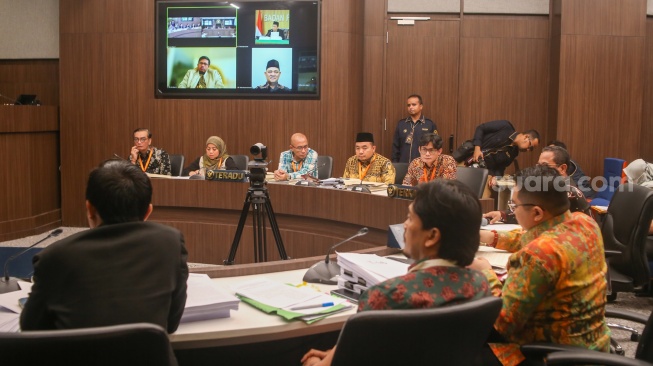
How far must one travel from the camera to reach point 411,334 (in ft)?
5.10

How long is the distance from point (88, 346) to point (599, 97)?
7.33 m

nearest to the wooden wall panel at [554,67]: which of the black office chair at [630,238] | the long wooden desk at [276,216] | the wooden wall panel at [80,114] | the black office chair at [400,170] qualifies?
the black office chair at [400,170]

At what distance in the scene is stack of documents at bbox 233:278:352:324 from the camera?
215 centimetres

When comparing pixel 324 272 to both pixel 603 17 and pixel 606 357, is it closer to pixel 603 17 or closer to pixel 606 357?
pixel 606 357

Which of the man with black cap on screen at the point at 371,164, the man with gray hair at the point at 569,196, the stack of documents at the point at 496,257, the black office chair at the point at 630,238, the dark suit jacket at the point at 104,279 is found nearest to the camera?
the dark suit jacket at the point at 104,279

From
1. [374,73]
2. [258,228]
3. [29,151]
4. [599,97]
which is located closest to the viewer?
[258,228]

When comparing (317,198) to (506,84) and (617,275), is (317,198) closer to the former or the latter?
(617,275)

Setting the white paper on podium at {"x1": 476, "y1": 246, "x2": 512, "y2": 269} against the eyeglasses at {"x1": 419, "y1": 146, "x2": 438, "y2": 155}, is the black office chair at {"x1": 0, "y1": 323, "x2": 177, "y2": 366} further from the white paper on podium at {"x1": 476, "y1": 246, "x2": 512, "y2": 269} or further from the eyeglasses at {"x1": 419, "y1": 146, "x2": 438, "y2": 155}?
the eyeglasses at {"x1": 419, "y1": 146, "x2": 438, "y2": 155}

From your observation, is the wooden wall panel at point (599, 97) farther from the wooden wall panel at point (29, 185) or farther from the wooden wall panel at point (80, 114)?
the wooden wall panel at point (29, 185)

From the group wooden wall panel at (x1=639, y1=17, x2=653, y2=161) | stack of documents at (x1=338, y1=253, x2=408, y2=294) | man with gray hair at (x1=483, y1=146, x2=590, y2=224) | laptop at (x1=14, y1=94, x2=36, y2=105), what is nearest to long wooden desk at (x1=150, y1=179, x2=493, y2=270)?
man with gray hair at (x1=483, y1=146, x2=590, y2=224)

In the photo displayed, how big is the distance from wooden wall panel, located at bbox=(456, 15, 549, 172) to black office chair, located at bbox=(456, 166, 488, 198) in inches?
121

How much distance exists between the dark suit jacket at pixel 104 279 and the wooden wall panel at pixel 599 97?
669 centimetres

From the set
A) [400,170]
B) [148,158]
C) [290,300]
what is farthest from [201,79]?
[290,300]

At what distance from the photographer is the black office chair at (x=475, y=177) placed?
5.04m
